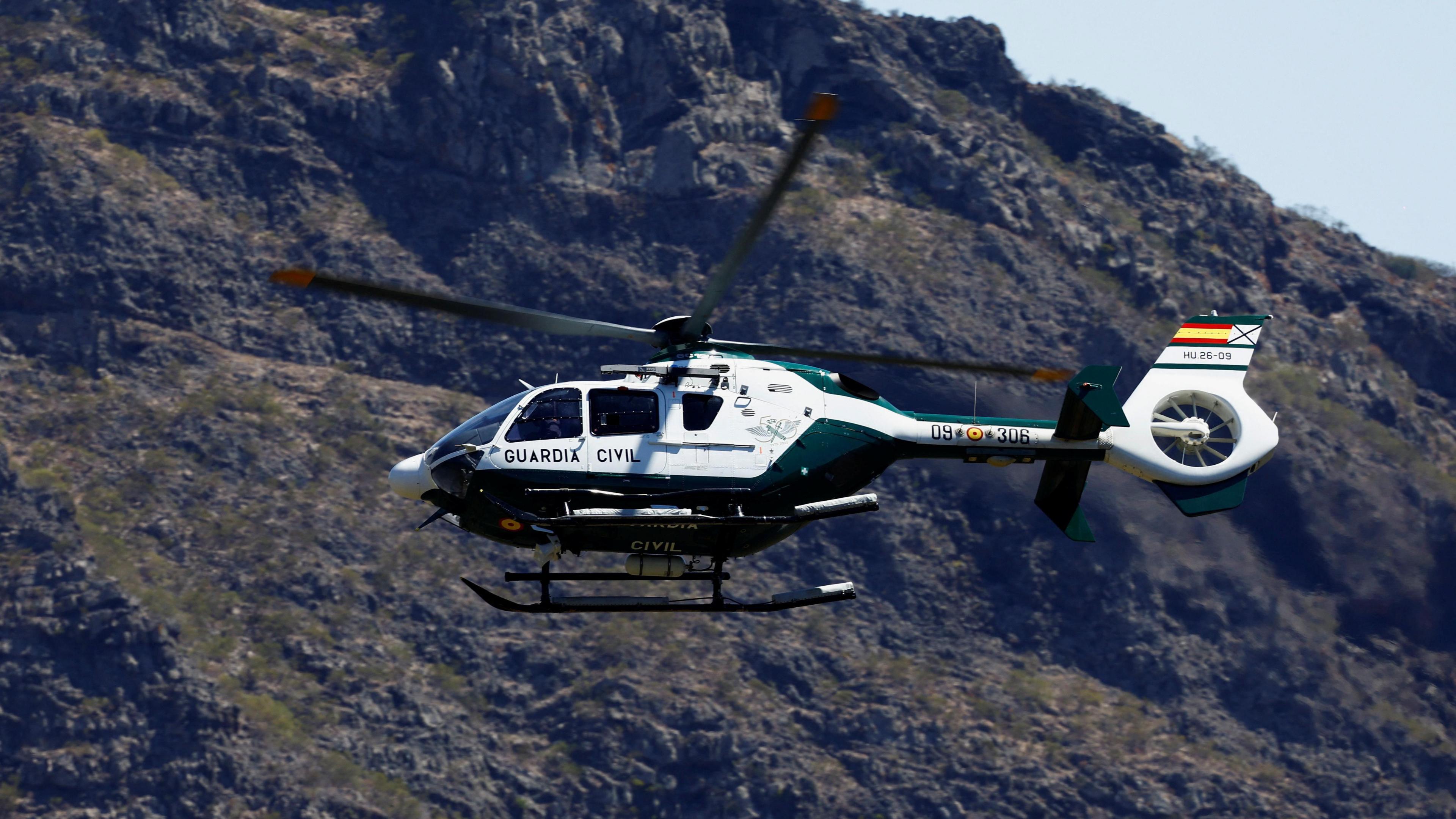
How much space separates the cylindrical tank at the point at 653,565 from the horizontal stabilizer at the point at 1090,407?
24.6 ft

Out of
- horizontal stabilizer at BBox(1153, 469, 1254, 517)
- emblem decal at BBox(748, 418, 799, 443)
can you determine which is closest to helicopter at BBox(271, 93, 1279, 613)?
emblem decal at BBox(748, 418, 799, 443)

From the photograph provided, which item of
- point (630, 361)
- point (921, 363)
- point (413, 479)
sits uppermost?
point (921, 363)

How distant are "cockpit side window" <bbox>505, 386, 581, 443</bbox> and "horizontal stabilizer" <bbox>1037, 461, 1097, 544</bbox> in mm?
9216

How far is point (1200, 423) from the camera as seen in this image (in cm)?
4388

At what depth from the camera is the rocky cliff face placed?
4732 inches

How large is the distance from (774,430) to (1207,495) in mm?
9122

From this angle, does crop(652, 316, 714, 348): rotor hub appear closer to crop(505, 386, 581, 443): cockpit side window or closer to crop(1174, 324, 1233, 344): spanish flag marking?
crop(505, 386, 581, 443): cockpit side window

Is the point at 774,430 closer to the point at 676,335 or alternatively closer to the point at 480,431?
the point at 676,335

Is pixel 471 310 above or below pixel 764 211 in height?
below

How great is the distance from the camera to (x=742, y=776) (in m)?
123

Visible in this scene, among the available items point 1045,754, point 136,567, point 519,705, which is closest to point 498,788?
point 519,705

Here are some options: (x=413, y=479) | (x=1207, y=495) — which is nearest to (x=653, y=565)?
(x=413, y=479)

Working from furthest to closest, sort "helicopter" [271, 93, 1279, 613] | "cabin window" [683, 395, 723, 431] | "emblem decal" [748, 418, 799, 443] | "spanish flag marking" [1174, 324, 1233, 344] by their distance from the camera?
"spanish flag marking" [1174, 324, 1233, 344] → "emblem decal" [748, 418, 799, 443] → "cabin window" [683, 395, 723, 431] → "helicopter" [271, 93, 1279, 613]

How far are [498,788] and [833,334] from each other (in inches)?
1396
